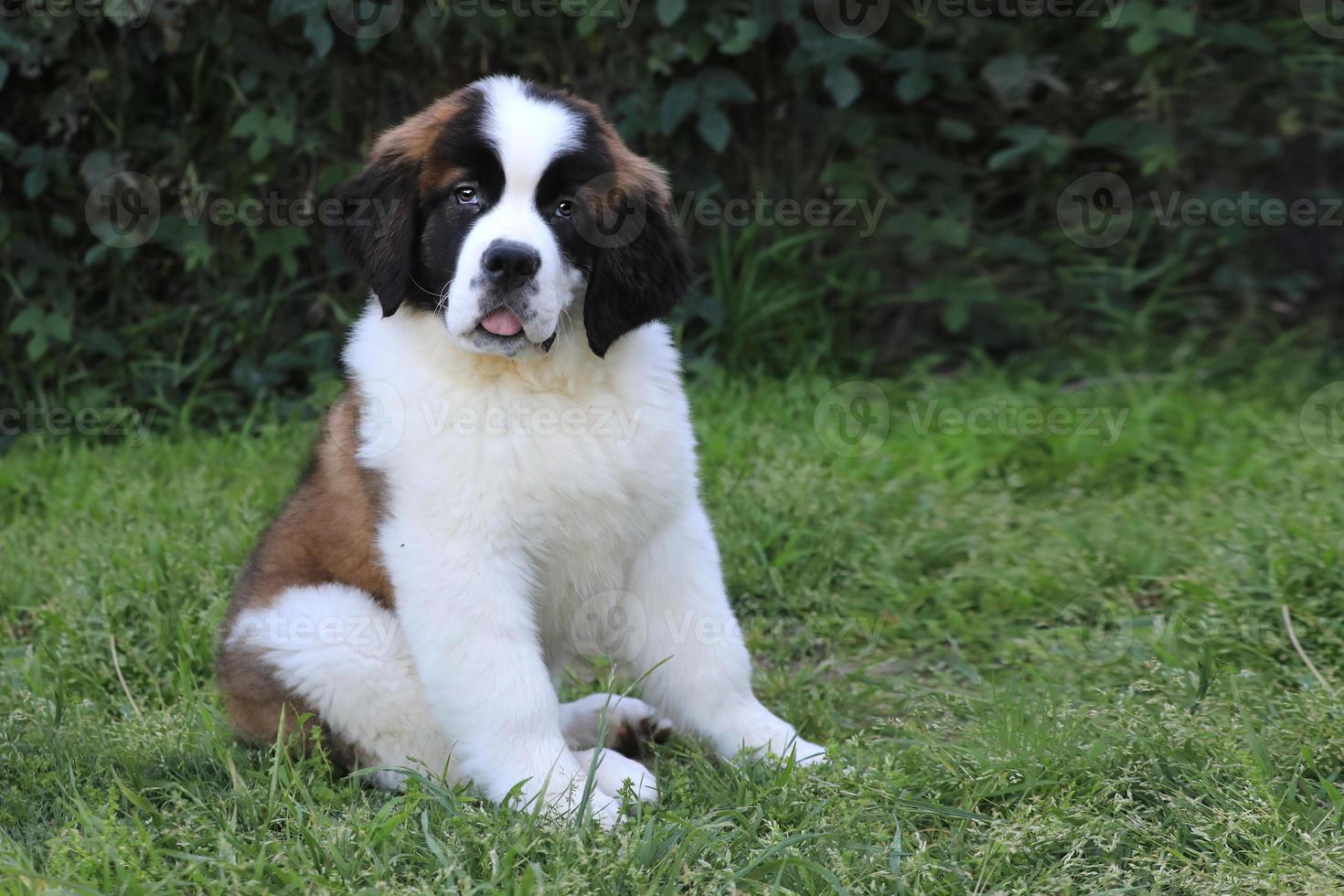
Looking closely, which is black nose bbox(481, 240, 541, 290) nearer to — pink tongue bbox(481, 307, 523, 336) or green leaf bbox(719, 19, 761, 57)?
pink tongue bbox(481, 307, 523, 336)

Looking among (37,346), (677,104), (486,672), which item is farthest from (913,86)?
(486,672)

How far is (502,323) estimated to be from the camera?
2.77m

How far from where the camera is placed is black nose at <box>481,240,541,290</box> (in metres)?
2.69

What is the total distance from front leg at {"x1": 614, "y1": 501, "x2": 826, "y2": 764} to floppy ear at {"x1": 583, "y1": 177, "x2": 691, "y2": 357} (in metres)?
0.44

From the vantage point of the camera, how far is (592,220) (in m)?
2.90

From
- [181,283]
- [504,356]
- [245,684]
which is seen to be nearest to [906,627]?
[504,356]

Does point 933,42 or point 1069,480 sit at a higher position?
point 933,42

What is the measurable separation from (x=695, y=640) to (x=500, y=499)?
1.87ft

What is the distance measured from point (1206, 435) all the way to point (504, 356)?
11.0 feet

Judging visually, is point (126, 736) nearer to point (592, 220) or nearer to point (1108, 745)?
point (592, 220)

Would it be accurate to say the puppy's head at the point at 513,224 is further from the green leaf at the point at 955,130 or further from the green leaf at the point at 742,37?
the green leaf at the point at 955,130

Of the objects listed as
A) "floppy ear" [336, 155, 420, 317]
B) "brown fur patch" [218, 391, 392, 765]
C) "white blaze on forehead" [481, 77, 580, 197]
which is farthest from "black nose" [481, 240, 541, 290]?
"brown fur patch" [218, 391, 392, 765]

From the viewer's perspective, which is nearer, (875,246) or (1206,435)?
(1206,435)

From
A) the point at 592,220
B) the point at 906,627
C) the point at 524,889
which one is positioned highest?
the point at 592,220
